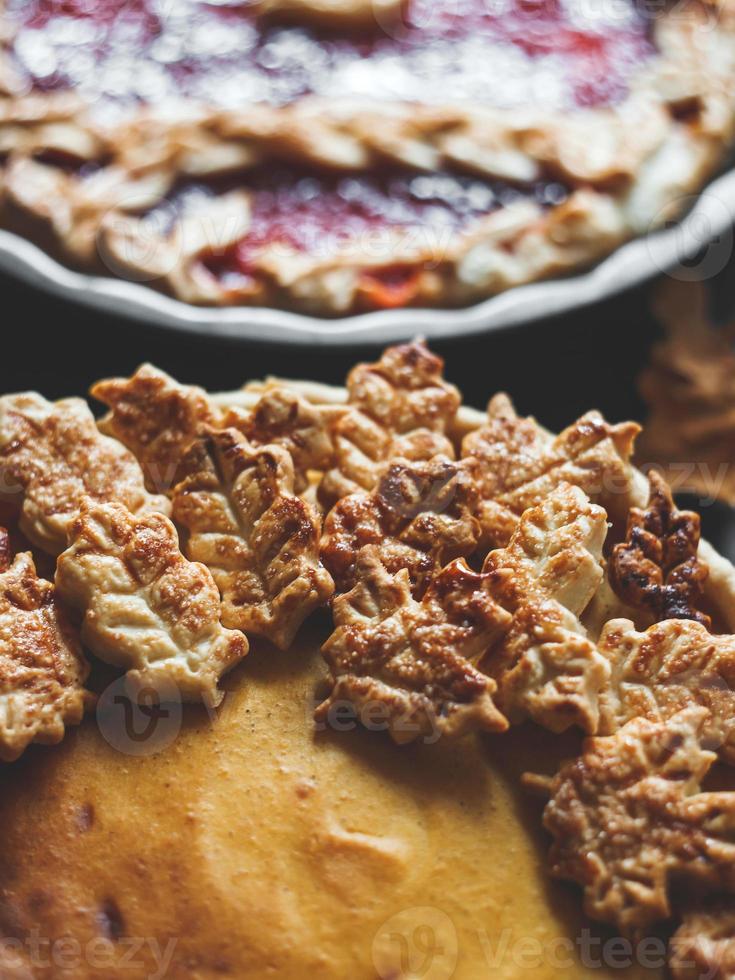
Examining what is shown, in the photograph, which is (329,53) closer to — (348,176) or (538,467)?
(348,176)

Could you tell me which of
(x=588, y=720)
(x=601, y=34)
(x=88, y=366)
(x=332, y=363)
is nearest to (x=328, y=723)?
(x=588, y=720)

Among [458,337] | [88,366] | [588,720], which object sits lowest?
[88,366]

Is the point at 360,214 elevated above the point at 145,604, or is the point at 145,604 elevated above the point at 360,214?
the point at 145,604

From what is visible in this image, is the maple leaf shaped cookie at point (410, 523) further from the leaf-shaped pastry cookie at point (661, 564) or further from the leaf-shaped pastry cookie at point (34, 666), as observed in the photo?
the leaf-shaped pastry cookie at point (34, 666)

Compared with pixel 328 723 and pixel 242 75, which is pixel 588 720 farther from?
pixel 242 75

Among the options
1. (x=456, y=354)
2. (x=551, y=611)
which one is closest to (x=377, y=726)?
(x=551, y=611)

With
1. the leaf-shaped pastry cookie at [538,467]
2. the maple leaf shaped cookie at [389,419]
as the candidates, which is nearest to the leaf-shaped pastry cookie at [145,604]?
the maple leaf shaped cookie at [389,419]

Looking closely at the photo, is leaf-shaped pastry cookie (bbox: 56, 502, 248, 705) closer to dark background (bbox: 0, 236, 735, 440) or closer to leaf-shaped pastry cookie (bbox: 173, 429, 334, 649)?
leaf-shaped pastry cookie (bbox: 173, 429, 334, 649)
